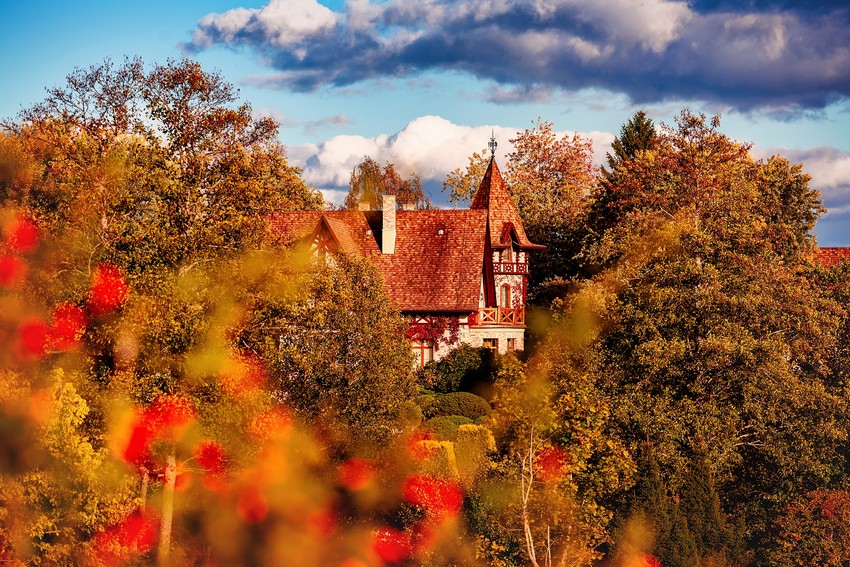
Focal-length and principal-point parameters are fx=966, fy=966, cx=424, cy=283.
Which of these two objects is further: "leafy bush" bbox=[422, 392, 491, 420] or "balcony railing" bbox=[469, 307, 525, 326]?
"balcony railing" bbox=[469, 307, 525, 326]

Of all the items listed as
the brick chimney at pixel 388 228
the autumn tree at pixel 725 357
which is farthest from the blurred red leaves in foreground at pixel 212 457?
the brick chimney at pixel 388 228

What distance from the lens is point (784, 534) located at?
102 feet

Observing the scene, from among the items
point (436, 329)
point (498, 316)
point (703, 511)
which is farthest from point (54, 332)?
point (498, 316)

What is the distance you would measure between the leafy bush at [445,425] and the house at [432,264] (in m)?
11.5

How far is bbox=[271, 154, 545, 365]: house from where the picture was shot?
4719 cm

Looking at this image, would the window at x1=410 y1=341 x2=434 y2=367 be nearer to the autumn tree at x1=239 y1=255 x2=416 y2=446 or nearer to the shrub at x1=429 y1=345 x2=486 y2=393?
the shrub at x1=429 y1=345 x2=486 y2=393

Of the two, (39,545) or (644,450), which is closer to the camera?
(39,545)

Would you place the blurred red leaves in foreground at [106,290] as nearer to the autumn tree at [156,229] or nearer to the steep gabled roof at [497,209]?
the autumn tree at [156,229]

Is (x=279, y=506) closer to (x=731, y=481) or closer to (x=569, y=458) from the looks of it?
(x=569, y=458)

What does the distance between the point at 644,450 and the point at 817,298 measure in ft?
31.0

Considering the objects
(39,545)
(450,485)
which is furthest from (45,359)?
(450,485)

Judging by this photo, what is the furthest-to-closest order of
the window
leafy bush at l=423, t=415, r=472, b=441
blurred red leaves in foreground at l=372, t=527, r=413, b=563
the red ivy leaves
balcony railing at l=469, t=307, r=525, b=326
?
balcony railing at l=469, t=307, r=525, b=326
the window
the red ivy leaves
leafy bush at l=423, t=415, r=472, b=441
blurred red leaves in foreground at l=372, t=527, r=413, b=563

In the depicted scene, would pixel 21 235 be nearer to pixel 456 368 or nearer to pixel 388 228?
pixel 456 368

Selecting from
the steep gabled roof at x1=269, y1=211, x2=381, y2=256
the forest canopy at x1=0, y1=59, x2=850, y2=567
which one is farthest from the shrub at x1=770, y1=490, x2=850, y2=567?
the steep gabled roof at x1=269, y1=211, x2=381, y2=256
